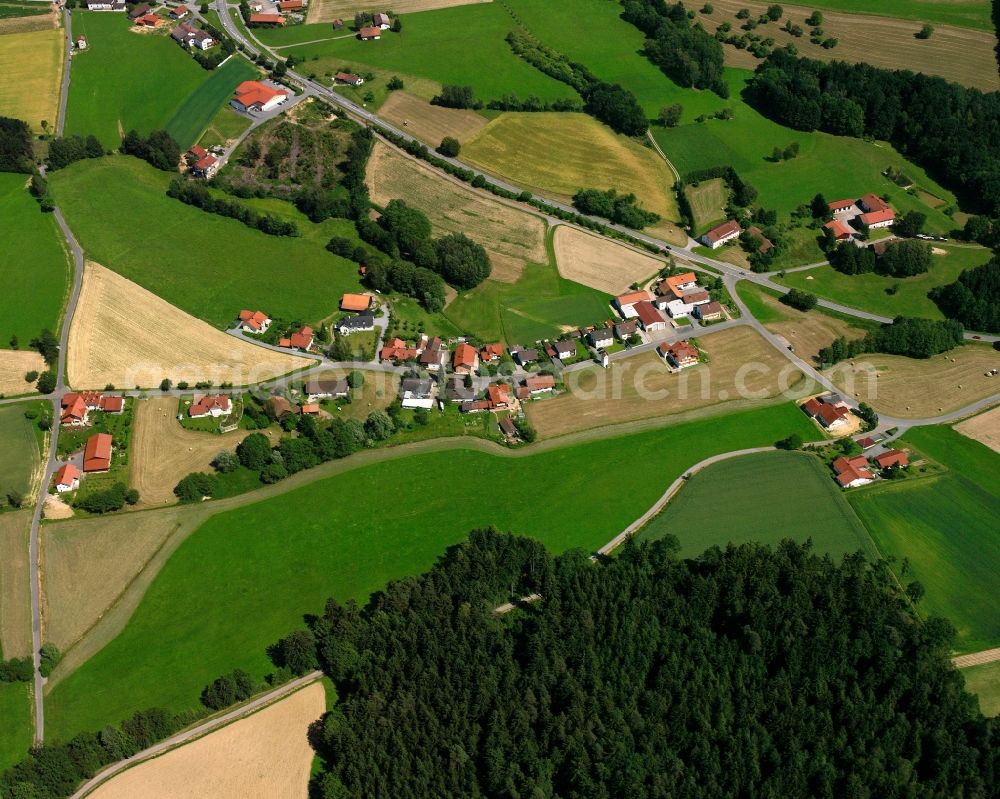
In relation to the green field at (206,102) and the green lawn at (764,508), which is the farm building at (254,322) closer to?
the green field at (206,102)

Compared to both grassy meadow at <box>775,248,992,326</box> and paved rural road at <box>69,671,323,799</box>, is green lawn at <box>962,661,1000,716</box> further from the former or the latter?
paved rural road at <box>69,671,323,799</box>

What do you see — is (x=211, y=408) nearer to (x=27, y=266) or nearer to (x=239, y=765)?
(x=27, y=266)

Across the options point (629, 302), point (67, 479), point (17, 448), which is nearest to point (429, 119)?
point (629, 302)

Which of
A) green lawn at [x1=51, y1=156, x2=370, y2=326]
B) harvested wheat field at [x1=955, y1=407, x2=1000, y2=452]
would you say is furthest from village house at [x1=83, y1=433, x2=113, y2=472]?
harvested wheat field at [x1=955, y1=407, x2=1000, y2=452]

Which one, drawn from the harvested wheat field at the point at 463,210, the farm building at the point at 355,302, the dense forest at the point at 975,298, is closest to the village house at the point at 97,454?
the farm building at the point at 355,302

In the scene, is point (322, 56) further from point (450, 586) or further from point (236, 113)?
point (450, 586)

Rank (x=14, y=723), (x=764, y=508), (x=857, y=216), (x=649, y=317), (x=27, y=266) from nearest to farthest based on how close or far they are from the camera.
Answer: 1. (x=14, y=723)
2. (x=764, y=508)
3. (x=649, y=317)
4. (x=27, y=266)
5. (x=857, y=216)
